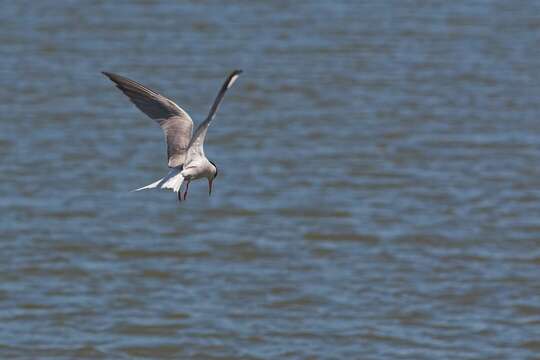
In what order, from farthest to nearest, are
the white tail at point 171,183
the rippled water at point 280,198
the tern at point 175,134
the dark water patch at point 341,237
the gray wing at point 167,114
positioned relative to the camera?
the dark water patch at point 341,237 < the rippled water at point 280,198 < the gray wing at point 167,114 < the tern at point 175,134 < the white tail at point 171,183

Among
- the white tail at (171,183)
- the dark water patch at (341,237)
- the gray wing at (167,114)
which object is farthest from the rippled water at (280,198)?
the white tail at (171,183)

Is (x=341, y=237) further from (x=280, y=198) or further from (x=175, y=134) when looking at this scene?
(x=175, y=134)

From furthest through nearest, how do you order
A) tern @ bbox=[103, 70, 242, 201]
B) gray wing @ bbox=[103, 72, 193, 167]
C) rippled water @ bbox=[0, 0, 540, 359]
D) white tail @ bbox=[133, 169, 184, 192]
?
rippled water @ bbox=[0, 0, 540, 359] → gray wing @ bbox=[103, 72, 193, 167] → tern @ bbox=[103, 70, 242, 201] → white tail @ bbox=[133, 169, 184, 192]

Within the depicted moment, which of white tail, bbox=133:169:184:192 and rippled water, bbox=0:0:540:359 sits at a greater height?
rippled water, bbox=0:0:540:359

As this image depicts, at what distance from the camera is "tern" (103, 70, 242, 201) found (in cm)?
858

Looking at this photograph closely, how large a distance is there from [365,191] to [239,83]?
19.1 ft

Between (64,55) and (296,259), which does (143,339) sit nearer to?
(296,259)

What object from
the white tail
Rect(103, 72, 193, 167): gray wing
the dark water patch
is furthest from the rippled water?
the white tail

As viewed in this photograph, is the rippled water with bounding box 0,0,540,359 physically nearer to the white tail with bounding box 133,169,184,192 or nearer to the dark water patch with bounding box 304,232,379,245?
the dark water patch with bounding box 304,232,379,245

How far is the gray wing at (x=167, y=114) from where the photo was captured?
929 cm

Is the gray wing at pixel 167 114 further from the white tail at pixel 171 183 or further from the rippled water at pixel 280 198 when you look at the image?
the rippled water at pixel 280 198

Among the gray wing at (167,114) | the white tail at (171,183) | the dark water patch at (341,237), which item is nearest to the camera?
the white tail at (171,183)

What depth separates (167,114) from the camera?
9.59 meters

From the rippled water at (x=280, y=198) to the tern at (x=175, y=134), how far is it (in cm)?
705
